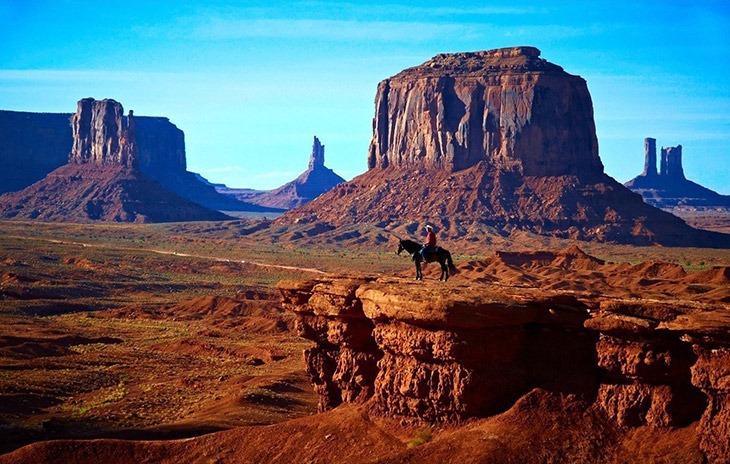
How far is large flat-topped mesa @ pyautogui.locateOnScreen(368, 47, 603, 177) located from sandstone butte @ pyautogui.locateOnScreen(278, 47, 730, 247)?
0.43ft

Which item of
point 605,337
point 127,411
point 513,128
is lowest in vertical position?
point 127,411

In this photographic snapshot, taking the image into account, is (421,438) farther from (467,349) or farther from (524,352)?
(524,352)

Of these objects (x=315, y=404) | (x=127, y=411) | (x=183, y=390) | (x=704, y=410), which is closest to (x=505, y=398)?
(x=704, y=410)

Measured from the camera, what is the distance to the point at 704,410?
20.5 metres

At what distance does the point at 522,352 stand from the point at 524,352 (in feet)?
0.15

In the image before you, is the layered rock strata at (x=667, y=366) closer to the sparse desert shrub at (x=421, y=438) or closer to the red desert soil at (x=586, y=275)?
the sparse desert shrub at (x=421, y=438)

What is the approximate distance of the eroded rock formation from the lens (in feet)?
67.2

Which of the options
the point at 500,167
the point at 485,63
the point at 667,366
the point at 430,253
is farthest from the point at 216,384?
the point at 485,63

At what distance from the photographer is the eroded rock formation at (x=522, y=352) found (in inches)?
806

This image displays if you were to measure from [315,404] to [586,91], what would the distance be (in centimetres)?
12593

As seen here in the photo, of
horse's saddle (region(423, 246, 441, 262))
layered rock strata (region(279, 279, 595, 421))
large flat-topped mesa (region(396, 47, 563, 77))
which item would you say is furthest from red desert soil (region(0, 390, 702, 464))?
large flat-topped mesa (region(396, 47, 563, 77))

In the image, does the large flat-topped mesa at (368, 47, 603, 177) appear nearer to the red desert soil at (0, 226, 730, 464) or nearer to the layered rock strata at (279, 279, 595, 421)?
the red desert soil at (0, 226, 730, 464)

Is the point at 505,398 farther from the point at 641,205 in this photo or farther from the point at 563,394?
the point at 641,205

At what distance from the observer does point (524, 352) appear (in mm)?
23422
